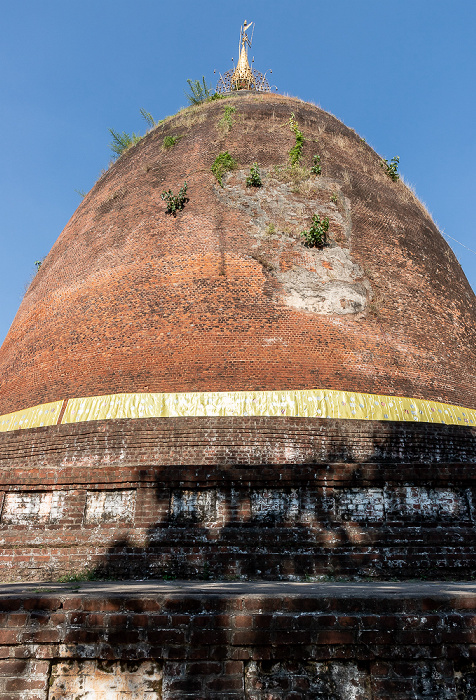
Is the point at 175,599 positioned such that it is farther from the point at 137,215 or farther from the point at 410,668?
the point at 137,215

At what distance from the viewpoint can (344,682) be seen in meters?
2.67

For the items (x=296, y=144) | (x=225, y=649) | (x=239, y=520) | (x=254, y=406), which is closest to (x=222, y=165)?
(x=296, y=144)

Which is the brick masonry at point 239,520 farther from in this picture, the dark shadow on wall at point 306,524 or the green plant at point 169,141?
the green plant at point 169,141

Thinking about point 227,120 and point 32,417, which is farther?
point 227,120

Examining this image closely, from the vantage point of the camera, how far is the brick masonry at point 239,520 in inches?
209

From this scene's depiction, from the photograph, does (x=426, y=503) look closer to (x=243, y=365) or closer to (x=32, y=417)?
(x=243, y=365)

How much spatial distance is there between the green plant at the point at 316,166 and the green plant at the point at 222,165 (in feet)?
6.12

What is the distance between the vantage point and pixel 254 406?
7.97 m

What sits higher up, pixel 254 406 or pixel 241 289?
pixel 241 289

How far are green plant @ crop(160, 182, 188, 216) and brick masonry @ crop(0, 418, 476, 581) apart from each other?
6.90 meters

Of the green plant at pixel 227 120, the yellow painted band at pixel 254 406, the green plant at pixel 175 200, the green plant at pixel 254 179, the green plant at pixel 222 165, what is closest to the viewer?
the yellow painted band at pixel 254 406

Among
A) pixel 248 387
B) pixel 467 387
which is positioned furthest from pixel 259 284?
pixel 467 387

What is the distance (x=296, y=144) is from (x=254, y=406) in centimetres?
740

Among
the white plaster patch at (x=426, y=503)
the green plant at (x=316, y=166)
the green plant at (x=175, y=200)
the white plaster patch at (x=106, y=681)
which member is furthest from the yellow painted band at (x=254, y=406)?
the green plant at (x=316, y=166)
